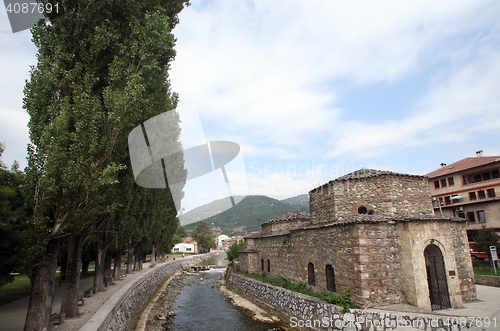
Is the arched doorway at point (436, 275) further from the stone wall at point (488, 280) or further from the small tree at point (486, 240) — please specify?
the small tree at point (486, 240)

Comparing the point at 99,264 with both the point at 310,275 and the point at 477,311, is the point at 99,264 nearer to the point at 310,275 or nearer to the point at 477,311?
the point at 310,275

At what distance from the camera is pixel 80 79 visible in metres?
8.51

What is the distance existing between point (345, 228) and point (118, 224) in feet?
31.9

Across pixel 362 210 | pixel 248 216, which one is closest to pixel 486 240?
pixel 362 210

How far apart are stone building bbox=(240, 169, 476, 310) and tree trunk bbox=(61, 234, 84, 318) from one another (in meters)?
8.77

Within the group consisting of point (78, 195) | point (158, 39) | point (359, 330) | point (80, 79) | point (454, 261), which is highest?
point (158, 39)

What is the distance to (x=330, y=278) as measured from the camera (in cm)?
1154

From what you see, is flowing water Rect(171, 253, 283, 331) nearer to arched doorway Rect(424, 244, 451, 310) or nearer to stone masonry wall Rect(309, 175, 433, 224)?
stone masonry wall Rect(309, 175, 433, 224)

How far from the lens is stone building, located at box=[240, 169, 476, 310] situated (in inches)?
387

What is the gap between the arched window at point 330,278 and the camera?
1142 cm

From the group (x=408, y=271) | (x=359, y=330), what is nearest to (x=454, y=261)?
(x=408, y=271)

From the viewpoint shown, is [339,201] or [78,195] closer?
[78,195]

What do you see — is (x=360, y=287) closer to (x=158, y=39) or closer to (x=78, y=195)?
(x=78, y=195)

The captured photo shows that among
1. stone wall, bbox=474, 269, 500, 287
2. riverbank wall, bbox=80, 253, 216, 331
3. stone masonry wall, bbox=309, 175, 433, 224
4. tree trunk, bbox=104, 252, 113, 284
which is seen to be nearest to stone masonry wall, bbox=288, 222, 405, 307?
stone masonry wall, bbox=309, 175, 433, 224
